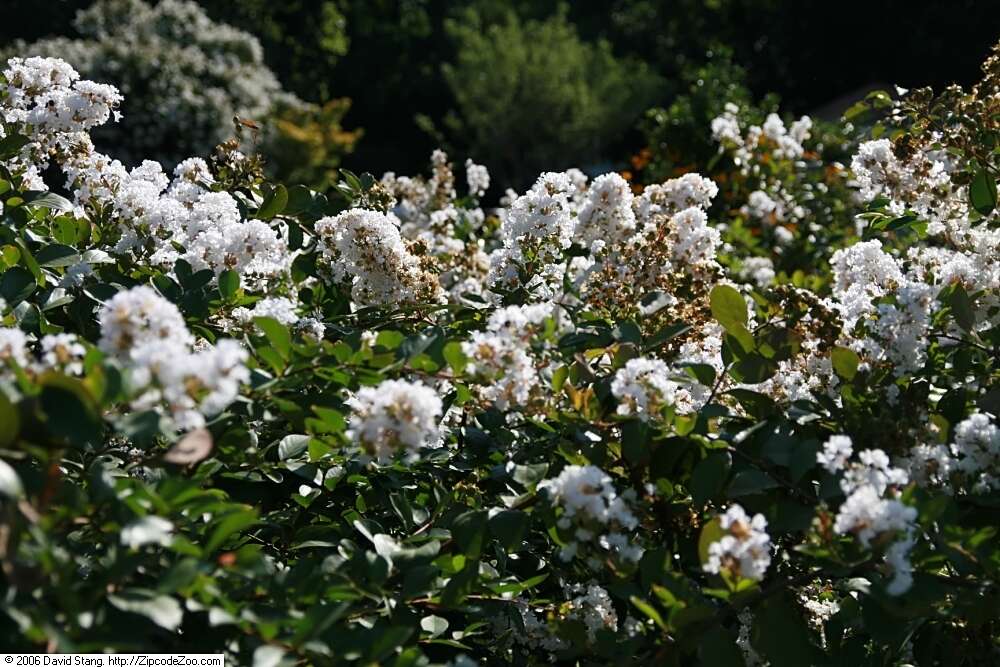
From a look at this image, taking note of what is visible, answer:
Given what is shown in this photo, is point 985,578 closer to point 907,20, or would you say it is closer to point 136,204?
point 136,204

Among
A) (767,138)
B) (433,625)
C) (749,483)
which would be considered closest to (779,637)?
(749,483)

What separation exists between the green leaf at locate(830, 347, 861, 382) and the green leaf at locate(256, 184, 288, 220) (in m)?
1.08

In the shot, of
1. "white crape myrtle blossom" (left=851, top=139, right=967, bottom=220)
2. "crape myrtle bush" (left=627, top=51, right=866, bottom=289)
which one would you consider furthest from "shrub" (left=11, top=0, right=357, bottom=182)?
"white crape myrtle blossom" (left=851, top=139, right=967, bottom=220)

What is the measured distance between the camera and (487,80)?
14414 millimetres

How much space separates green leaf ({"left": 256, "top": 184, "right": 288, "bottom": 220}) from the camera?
2.16 meters

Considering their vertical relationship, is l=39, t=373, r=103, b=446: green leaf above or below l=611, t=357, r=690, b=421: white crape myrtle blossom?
below

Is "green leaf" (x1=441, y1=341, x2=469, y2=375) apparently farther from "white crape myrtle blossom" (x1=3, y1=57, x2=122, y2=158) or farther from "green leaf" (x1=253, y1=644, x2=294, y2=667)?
"white crape myrtle blossom" (x1=3, y1=57, x2=122, y2=158)

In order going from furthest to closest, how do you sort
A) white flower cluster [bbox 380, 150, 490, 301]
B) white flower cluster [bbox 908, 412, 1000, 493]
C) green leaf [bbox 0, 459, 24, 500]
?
1. white flower cluster [bbox 380, 150, 490, 301]
2. white flower cluster [bbox 908, 412, 1000, 493]
3. green leaf [bbox 0, 459, 24, 500]

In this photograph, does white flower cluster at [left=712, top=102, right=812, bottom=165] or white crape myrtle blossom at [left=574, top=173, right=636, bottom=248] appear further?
white flower cluster at [left=712, top=102, right=812, bottom=165]

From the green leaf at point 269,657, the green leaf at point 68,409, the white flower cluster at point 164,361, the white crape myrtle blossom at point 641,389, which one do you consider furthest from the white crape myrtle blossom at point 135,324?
the white crape myrtle blossom at point 641,389

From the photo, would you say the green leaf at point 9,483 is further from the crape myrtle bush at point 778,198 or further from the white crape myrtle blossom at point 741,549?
the crape myrtle bush at point 778,198

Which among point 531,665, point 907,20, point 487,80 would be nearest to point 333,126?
point 487,80

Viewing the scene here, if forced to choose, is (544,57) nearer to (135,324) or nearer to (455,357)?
(455,357)

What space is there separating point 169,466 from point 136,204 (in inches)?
38.1
